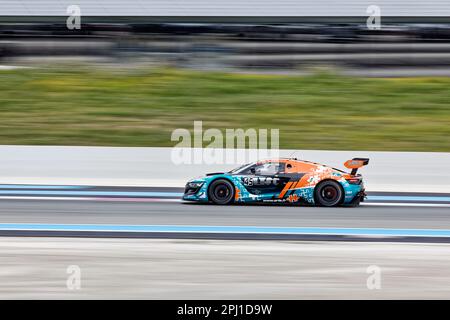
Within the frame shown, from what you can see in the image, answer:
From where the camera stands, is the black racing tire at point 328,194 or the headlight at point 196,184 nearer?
the black racing tire at point 328,194

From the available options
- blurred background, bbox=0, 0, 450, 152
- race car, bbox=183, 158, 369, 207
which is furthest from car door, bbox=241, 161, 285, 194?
blurred background, bbox=0, 0, 450, 152

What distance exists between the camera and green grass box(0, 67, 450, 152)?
16.0 metres

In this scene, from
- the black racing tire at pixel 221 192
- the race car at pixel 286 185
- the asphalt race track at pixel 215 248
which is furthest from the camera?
the black racing tire at pixel 221 192

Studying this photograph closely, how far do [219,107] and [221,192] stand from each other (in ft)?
22.2

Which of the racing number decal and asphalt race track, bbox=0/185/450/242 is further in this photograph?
the racing number decal

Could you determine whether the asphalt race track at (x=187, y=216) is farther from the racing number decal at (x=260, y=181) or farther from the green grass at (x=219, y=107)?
the green grass at (x=219, y=107)

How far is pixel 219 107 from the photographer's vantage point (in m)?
17.7

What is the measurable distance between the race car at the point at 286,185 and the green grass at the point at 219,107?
14.7 feet

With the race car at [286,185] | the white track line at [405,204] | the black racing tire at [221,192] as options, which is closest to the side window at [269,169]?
the race car at [286,185]

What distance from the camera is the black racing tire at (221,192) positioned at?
435 inches

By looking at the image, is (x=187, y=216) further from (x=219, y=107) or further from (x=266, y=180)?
(x=219, y=107)
